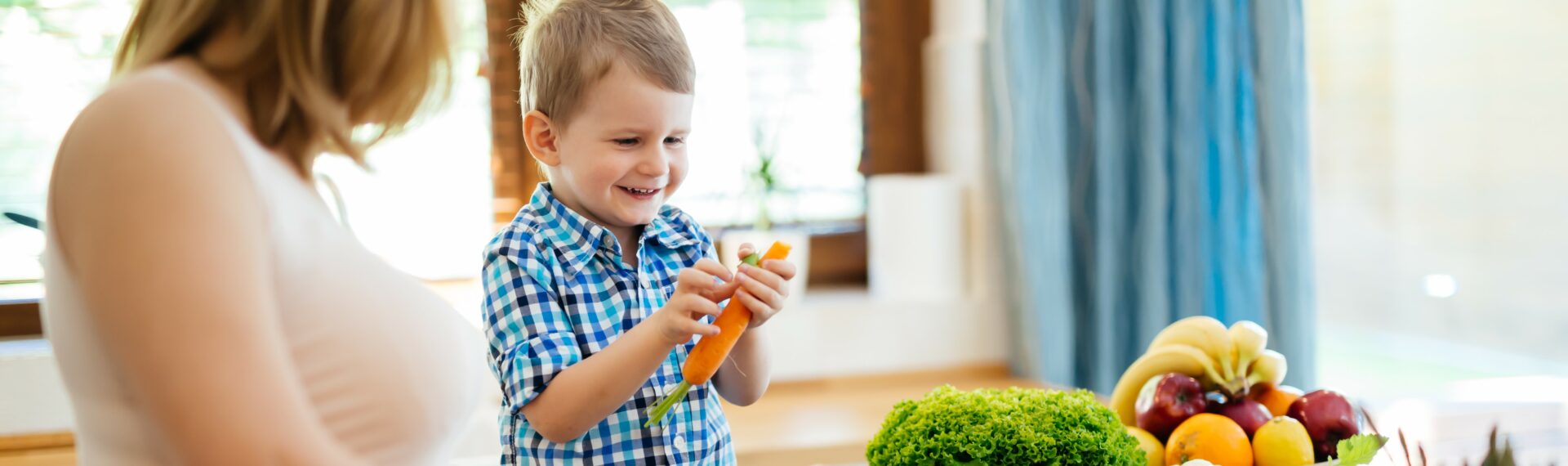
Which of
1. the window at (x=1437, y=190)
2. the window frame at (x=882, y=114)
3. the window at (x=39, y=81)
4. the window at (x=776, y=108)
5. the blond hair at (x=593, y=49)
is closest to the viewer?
the blond hair at (x=593, y=49)

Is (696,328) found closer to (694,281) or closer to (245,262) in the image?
(694,281)

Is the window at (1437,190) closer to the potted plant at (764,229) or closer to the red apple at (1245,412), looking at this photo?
the potted plant at (764,229)

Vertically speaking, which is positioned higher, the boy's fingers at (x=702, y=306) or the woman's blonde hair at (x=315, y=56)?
the woman's blonde hair at (x=315, y=56)

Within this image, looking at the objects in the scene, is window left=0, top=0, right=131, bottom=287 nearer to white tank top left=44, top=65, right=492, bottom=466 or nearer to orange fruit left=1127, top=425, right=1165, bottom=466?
white tank top left=44, top=65, right=492, bottom=466

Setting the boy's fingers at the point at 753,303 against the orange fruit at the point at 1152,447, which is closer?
the boy's fingers at the point at 753,303

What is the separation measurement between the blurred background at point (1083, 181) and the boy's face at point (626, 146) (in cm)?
108

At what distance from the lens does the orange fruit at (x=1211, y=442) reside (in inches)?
47.6

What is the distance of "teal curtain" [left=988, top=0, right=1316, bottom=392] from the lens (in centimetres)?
231

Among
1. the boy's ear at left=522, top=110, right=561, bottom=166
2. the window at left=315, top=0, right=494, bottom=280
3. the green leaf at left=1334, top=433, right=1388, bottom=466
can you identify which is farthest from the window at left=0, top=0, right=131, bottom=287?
the green leaf at left=1334, top=433, right=1388, bottom=466

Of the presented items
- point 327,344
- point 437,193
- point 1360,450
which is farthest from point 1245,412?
point 437,193

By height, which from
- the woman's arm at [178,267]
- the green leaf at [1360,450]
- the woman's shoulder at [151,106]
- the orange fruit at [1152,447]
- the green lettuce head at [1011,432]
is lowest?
the orange fruit at [1152,447]

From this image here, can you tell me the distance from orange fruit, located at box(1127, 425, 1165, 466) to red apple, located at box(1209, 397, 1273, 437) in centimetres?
8

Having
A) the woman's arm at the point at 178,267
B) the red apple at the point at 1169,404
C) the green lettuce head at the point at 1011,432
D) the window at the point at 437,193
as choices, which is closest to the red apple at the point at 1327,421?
the red apple at the point at 1169,404

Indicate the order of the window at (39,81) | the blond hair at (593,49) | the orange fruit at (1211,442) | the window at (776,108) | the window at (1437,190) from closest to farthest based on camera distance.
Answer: the blond hair at (593,49)
the orange fruit at (1211,442)
the window at (39,81)
the window at (1437,190)
the window at (776,108)
